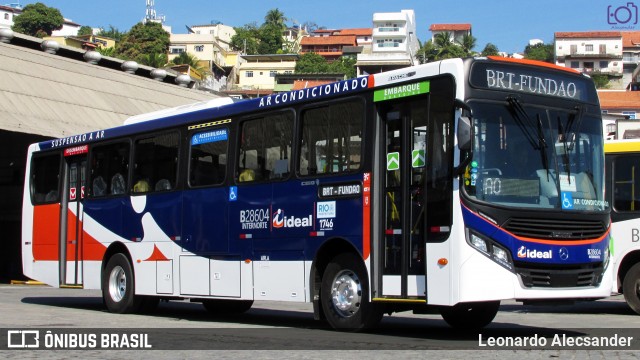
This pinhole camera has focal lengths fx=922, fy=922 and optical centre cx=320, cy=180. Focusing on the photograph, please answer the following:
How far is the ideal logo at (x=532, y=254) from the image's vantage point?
10469 millimetres

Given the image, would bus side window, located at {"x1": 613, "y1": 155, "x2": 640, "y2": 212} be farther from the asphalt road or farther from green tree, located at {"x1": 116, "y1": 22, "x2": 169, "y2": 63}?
green tree, located at {"x1": 116, "y1": 22, "x2": 169, "y2": 63}

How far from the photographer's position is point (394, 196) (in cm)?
1138

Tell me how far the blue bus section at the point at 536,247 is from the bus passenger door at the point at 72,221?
32.4 ft

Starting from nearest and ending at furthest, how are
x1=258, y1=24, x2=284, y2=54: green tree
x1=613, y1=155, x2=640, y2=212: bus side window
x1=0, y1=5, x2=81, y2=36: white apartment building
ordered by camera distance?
x1=613, y1=155, x2=640, y2=212: bus side window < x1=258, y1=24, x2=284, y2=54: green tree < x1=0, y1=5, x2=81, y2=36: white apartment building

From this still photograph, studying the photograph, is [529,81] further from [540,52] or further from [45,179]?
[540,52]

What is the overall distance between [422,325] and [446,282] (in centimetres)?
379

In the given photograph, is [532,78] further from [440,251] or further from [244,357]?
[244,357]

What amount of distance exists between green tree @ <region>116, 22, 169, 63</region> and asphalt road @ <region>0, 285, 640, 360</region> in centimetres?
10375

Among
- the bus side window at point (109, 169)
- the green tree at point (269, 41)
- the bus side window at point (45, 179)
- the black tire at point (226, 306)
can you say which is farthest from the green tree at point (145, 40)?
the black tire at point (226, 306)

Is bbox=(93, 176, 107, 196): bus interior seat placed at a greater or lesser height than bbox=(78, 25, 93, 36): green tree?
lesser

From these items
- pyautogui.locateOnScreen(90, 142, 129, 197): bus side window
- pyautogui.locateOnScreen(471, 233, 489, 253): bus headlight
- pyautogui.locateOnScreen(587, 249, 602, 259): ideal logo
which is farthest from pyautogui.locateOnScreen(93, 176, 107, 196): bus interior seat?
pyautogui.locateOnScreen(587, 249, 602, 259): ideal logo

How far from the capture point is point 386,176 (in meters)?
11.5

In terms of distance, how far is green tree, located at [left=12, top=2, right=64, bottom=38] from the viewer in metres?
156

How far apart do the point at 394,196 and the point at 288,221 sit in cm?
213
